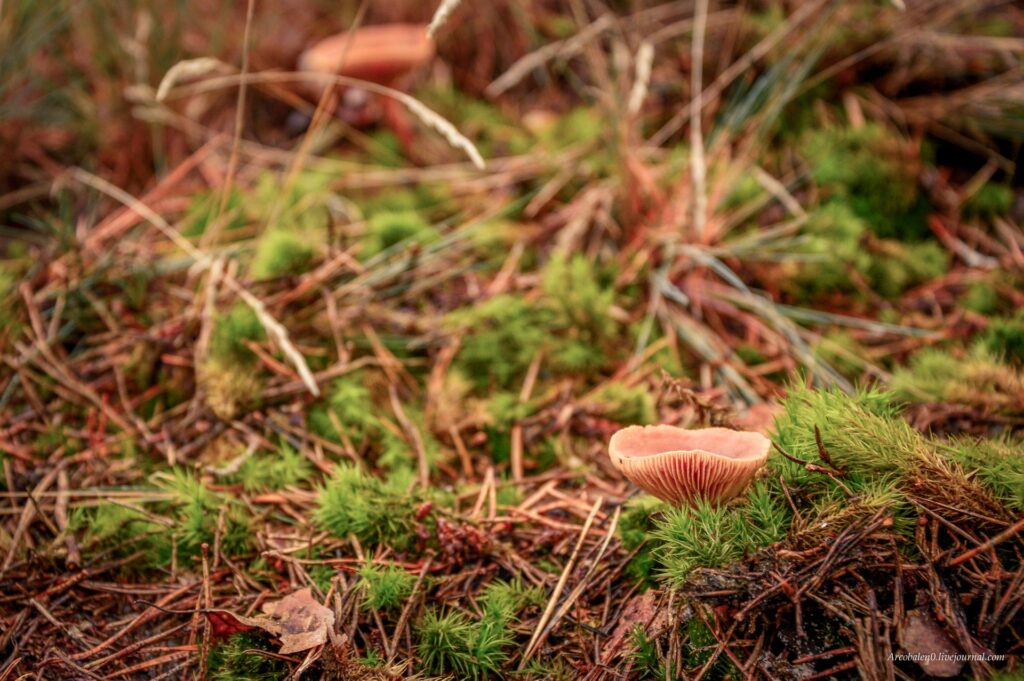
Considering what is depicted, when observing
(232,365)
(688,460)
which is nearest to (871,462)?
(688,460)

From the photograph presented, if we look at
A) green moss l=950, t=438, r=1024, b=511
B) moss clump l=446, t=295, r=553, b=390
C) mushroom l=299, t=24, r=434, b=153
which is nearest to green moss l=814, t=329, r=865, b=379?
green moss l=950, t=438, r=1024, b=511

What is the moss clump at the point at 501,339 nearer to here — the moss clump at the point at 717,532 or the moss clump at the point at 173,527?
the moss clump at the point at 173,527

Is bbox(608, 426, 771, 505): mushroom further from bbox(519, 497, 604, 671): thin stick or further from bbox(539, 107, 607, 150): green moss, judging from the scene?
bbox(539, 107, 607, 150): green moss

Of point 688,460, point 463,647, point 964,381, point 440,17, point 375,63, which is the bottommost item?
point 463,647

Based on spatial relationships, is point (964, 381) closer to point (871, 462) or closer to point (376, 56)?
point (871, 462)

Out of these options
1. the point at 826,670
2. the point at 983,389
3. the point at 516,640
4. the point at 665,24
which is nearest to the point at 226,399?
the point at 516,640

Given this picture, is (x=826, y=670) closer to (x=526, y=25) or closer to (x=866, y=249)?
(x=866, y=249)
